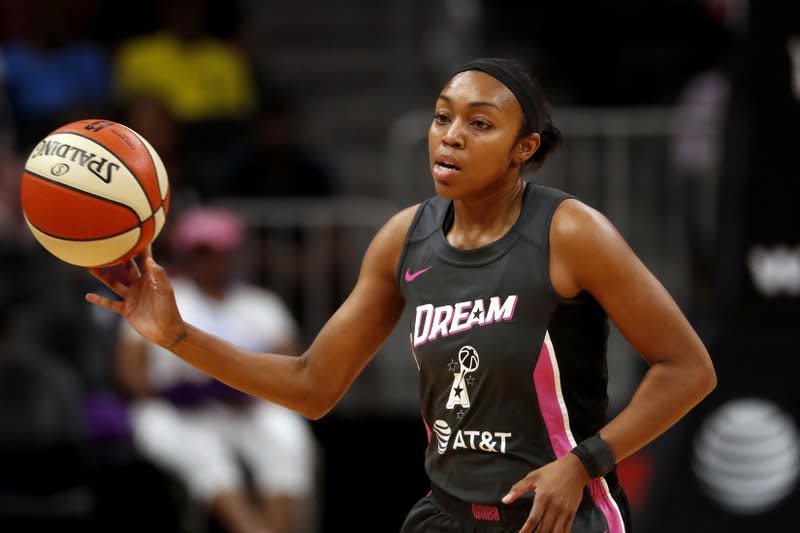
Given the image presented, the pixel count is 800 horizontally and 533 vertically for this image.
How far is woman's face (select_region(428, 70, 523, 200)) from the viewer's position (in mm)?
4156

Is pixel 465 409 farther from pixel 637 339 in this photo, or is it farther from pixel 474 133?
pixel 474 133

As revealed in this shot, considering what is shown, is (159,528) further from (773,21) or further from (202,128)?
(773,21)

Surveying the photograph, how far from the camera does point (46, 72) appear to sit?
10.5 m

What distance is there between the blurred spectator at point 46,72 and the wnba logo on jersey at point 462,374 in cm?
637

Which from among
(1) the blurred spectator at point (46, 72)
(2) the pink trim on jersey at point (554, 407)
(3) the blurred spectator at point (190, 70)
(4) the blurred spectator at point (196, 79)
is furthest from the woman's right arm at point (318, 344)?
(3) the blurred spectator at point (190, 70)

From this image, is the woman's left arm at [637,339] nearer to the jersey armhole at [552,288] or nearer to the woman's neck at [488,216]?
the jersey armhole at [552,288]

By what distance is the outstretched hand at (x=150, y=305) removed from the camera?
14.2ft

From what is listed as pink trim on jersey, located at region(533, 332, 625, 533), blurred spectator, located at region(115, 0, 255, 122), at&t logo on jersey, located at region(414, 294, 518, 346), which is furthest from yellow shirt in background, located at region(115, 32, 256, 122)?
pink trim on jersey, located at region(533, 332, 625, 533)

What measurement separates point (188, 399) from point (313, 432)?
1043 millimetres

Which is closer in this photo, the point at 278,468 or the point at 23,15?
the point at 278,468

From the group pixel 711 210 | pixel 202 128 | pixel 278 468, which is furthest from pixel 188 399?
pixel 711 210

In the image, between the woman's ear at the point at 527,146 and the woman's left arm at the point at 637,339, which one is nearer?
the woman's left arm at the point at 637,339

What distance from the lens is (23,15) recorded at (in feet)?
35.8

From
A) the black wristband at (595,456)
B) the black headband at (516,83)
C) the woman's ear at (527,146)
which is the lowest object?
→ the black wristband at (595,456)
